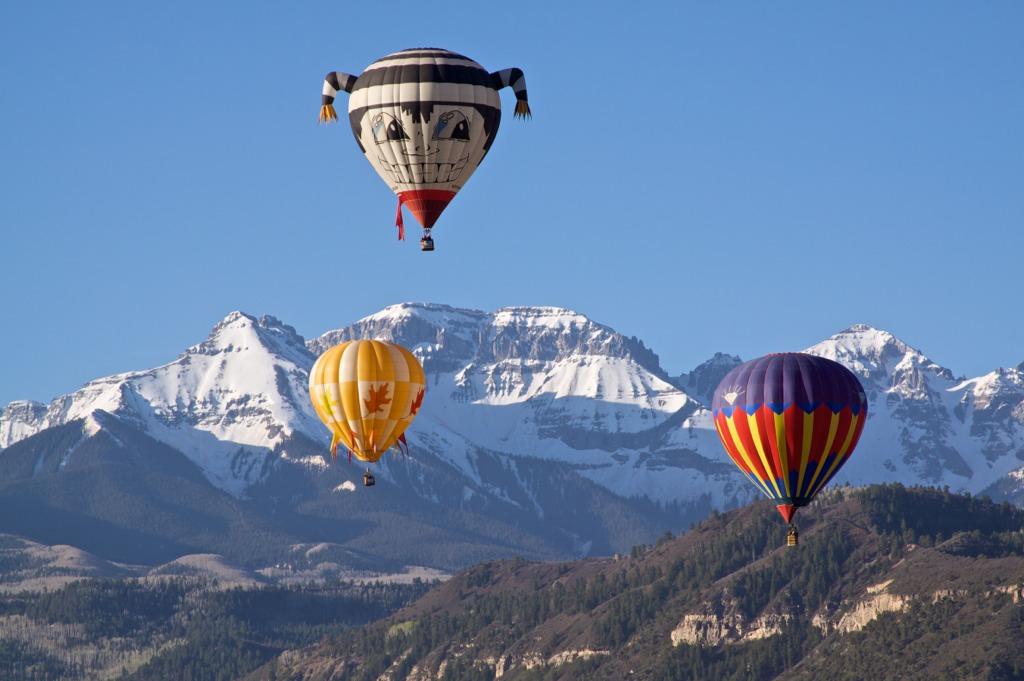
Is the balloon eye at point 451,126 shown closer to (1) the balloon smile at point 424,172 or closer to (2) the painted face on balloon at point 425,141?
(2) the painted face on balloon at point 425,141

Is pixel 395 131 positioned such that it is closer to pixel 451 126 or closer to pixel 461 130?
pixel 451 126

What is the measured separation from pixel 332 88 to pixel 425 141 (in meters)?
7.63

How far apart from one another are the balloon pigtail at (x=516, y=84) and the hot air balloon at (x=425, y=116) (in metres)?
0.07

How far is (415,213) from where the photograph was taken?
190125 millimetres

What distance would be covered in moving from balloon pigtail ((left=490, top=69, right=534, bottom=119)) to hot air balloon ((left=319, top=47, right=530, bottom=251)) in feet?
0.23

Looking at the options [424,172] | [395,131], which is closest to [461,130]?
[424,172]

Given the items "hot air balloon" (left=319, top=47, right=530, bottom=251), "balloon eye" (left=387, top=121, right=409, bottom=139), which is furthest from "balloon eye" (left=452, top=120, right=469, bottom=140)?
"balloon eye" (left=387, top=121, right=409, bottom=139)

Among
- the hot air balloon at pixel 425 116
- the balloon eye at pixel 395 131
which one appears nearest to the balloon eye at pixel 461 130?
the hot air balloon at pixel 425 116

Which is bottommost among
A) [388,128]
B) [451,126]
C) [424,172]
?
[424,172]

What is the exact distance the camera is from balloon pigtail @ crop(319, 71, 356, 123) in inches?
7274

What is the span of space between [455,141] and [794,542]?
127 feet

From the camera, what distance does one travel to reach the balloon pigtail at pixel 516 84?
185 m

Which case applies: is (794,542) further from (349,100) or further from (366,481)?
(349,100)

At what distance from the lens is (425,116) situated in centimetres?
18738
